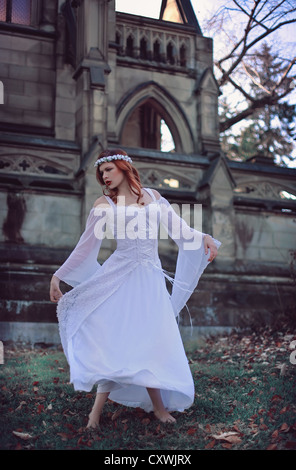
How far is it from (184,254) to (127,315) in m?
0.85

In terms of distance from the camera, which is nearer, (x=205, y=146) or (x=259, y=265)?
(x=259, y=265)

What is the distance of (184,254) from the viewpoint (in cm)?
475

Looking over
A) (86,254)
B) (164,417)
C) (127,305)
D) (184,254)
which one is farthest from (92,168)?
(164,417)

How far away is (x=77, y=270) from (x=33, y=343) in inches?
173

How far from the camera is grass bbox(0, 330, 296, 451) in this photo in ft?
12.8

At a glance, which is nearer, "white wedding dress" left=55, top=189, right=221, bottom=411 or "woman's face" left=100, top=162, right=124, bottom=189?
"white wedding dress" left=55, top=189, right=221, bottom=411

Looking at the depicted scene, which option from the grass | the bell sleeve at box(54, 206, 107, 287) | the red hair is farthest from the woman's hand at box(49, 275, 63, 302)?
the grass

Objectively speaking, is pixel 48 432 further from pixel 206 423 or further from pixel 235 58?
pixel 235 58

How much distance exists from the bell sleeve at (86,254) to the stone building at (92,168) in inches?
172

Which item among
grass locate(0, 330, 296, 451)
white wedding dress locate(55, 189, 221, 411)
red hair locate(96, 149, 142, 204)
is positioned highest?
red hair locate(96, 149, 142, 204)

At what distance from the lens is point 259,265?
10273mm

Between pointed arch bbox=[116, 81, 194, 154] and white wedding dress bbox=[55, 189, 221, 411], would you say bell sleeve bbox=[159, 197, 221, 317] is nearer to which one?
white wedding dress bbox=[55, 189, 221, 411]
